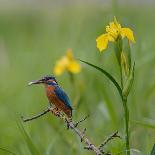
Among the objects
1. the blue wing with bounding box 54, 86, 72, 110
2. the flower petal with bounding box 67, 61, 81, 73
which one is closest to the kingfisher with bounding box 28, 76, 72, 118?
the blue wing with bounding box 54, 86, 72, 110

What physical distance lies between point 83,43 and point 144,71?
55.6 inches

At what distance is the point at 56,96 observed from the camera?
108 inches

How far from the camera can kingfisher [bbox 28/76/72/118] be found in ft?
9.02

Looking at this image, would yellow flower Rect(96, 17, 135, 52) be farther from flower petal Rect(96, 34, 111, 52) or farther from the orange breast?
the orange breast

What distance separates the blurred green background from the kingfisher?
0.51 meters

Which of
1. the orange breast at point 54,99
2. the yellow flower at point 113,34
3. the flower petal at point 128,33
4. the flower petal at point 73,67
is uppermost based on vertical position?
the flower petal at point 73,67

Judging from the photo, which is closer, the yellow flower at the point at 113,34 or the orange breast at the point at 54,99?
the orange breast at the point at 54,99

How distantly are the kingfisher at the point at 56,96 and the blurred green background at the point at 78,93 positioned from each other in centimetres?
51

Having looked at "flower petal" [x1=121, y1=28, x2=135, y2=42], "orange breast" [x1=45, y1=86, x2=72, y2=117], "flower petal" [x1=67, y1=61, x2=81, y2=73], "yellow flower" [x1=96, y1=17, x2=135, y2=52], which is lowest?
"orange breast" [x1=45, y1=86, x2=72, y2=117]

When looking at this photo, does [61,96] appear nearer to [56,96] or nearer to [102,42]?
[56,96]

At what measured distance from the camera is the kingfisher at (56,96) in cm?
275

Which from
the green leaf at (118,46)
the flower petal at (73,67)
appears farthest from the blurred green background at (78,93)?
the green leaf at (118,46)

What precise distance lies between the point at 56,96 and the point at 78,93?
2230 millimetres

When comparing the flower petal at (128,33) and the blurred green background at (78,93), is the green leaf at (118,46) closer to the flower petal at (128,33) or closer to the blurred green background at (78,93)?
the flower petal at (128,33)
